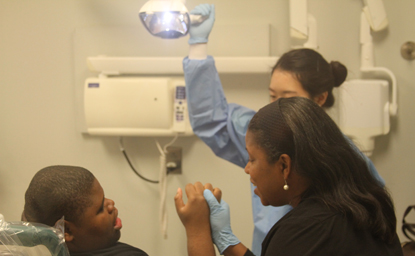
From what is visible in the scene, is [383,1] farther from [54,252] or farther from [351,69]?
[54,252]

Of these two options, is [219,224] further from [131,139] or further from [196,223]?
[131,139]

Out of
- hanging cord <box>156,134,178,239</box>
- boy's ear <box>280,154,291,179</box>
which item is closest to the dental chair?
boy's ear <box>280,154,291,179</box>

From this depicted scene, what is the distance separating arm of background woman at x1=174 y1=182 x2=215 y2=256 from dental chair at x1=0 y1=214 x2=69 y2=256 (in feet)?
1.09

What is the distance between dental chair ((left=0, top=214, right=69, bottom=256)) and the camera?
2.04ft

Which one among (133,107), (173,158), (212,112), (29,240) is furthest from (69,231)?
(173,158)

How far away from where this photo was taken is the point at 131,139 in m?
1.82

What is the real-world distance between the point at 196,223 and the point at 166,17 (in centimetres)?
70

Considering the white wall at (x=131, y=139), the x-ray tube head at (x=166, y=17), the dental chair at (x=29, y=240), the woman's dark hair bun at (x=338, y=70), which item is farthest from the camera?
the white wall at (x=131, y=139)

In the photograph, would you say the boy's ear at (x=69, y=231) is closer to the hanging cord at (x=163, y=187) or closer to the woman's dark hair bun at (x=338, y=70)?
the hanging cord at (x=163, y=187)

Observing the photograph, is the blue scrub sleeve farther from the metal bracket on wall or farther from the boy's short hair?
the boy's short hair

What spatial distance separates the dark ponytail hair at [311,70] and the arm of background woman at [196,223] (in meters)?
0.57

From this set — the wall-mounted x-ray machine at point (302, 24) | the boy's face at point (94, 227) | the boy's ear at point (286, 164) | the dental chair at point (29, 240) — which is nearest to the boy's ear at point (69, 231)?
the boy's face at point (94, 227)

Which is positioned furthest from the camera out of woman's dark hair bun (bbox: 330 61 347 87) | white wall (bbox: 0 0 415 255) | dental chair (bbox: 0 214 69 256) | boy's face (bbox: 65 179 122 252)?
white wall (bbox: 0 0 415 255)

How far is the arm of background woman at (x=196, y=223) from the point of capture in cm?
91
